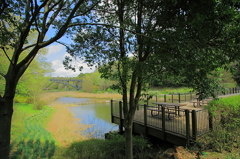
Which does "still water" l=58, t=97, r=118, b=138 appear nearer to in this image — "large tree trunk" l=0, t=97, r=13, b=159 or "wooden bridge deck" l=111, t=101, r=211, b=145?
"wooden bridge deck" l=111, t=101, r=211, b=145

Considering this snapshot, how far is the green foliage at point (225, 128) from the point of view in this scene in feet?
11.4

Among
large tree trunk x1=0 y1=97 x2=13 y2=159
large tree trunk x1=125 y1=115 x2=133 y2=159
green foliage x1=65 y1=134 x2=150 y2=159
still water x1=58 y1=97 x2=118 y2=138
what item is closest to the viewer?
large tree trunk x1=0 y1=97 x2=13 y2=159

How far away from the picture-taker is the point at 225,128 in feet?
12.4

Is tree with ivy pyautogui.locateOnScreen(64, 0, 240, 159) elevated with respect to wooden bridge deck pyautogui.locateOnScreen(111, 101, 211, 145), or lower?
elevated

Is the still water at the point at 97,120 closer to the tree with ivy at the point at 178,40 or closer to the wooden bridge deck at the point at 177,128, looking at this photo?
the wooden bridge deck at the point at 177,128

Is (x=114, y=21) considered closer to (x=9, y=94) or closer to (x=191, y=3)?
(x=191, y=3)

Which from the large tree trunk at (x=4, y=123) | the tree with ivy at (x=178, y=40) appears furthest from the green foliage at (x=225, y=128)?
the large tree trunk at (x=4, y=123)

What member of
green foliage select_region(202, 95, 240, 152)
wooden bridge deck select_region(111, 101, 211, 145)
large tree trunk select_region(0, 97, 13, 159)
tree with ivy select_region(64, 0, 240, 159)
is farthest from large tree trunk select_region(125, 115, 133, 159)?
large tree trunk select_region(0, 97, 13, 159)

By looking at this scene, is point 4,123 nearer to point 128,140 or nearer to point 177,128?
point 128,140

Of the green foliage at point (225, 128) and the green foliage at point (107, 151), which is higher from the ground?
the green foliage at point (225, 128)

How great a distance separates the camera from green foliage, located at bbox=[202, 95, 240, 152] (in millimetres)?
3461

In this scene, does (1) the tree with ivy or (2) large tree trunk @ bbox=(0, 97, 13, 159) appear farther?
(2) large tree trunk @ bbox=(0, 97, 13, 159)

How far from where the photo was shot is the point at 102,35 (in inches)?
137

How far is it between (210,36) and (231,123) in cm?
298
